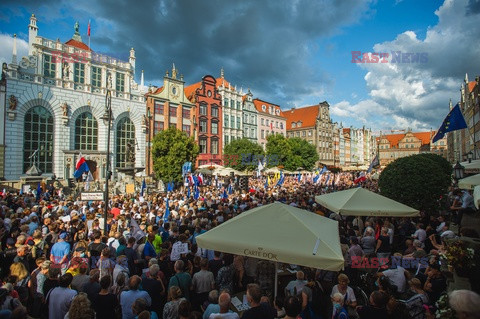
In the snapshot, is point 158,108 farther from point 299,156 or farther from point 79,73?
point 299,156

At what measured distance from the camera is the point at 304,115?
238 feet

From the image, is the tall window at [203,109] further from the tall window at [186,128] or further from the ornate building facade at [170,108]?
the tall window at [186,128]

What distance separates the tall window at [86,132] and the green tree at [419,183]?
109ft

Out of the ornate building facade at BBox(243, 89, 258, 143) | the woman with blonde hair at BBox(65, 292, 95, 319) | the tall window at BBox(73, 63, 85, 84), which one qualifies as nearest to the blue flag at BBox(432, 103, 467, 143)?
the woman with blonde hair at BBox(65, 292, 95, 319)

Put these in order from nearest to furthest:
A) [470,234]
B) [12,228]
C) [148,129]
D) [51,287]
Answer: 1. [51,287]
2. [470,234]
3. [12,228]
4. [148,129]

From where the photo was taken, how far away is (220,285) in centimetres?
564

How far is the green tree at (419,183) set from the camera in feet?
39.5

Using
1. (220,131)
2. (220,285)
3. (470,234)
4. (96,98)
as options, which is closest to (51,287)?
(220,285)

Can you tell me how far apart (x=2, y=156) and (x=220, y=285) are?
32.1 m

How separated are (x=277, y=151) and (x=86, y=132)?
30.1m

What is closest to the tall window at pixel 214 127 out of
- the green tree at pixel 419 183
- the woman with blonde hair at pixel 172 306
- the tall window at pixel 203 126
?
the tall window at pixel 203 126

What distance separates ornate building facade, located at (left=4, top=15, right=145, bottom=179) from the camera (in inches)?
1103

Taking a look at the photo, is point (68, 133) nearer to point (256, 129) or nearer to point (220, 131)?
point (220, 131)

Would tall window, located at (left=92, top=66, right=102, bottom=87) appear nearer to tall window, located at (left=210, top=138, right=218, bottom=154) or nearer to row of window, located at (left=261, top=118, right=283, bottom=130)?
tall window, located at (left=210, top=138, right=218, bottom=154)
